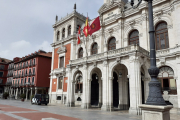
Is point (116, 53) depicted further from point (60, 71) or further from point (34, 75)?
point (34, 75)

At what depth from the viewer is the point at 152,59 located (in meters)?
6.80

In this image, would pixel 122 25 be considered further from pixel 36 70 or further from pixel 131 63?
pixel 36 70

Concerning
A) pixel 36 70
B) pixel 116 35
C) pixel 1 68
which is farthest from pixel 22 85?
pixel 116 35

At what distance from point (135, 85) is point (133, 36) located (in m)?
8.43

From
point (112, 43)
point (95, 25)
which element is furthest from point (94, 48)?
→ point (95, 25)

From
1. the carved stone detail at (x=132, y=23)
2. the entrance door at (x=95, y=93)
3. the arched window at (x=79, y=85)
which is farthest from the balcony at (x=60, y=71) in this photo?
the carved stone detail at (x=132, y=23)

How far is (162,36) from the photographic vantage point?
18.0 m

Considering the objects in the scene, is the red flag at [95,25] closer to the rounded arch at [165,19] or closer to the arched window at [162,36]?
the rounded arch at [165,19]

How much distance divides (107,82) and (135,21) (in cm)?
923

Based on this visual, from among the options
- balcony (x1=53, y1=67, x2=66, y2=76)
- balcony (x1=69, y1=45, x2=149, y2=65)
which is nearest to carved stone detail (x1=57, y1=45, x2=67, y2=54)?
balcony (x1=53, y1=67, x2=66, y2=76)

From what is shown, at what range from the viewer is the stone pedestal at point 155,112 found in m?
5.93

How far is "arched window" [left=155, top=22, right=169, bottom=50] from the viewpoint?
1772 centimetres

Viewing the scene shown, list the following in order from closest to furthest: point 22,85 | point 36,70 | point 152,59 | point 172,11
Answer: point 152,59 < point 172,11 < point 36,70 < point 22,85

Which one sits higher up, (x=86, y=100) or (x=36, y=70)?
(x=36, y=70)
